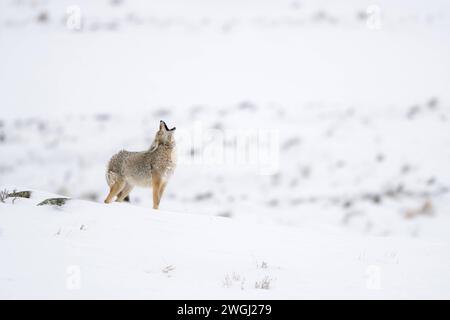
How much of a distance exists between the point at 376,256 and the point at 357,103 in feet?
40.4

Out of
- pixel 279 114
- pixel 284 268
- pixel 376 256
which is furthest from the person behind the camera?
pixel 279 114

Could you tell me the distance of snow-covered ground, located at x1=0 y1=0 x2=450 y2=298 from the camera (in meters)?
5.23

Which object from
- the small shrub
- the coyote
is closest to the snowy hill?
the small shrub

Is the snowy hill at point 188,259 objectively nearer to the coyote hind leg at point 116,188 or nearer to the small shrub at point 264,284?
the small shrub at point 264,284

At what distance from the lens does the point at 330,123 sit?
16375mm

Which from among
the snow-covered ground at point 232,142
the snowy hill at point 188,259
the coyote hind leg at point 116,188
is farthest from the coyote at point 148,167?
the snowy hill at point 188,259

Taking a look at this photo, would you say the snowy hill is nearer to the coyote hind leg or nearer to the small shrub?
the small shrub

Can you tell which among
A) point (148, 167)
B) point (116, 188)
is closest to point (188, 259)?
point (148, 167)

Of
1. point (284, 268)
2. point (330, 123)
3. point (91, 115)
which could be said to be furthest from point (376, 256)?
point (91, 115)

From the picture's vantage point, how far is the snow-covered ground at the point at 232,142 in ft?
17.2

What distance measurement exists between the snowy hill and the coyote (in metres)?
1.02

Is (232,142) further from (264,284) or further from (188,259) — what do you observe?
(264,284)

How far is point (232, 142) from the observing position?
1575 centimetres
